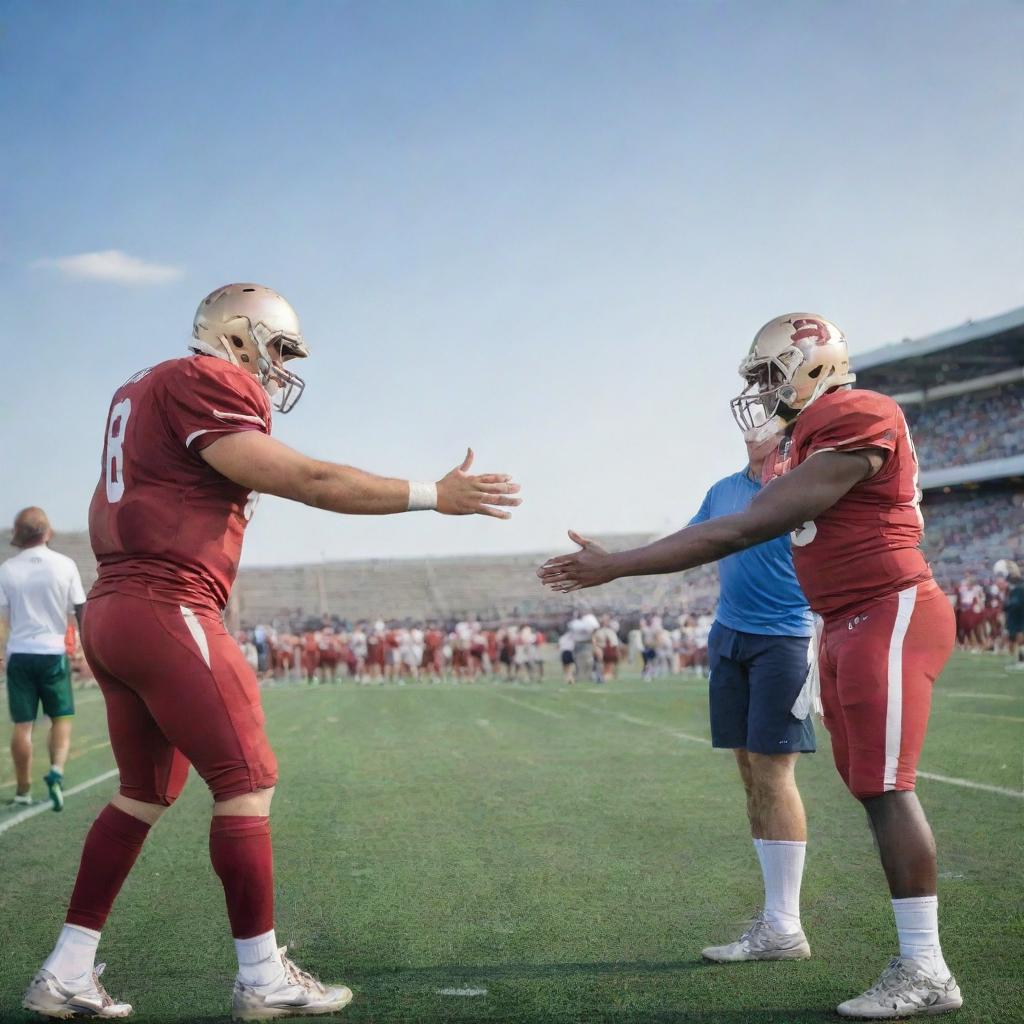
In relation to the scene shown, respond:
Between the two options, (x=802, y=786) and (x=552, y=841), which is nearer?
(x=552, y=841)

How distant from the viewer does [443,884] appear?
17.2 feet

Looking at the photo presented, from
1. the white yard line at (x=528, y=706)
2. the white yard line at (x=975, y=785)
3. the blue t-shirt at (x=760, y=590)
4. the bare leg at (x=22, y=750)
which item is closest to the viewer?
the blue t-shirt at (x=760, y=590)

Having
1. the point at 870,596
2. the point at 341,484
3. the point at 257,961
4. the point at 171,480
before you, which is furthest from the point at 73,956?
the point at 870,596

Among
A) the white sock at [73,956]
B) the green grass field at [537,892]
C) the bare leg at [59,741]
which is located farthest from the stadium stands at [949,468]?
the white sock at [73,956]

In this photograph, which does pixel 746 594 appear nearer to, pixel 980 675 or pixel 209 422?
pixel 209 422

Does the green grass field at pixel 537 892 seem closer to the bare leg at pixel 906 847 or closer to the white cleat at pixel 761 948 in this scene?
the white cleat at pixel 761 948

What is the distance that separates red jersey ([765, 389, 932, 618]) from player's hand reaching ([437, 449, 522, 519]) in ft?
3.03

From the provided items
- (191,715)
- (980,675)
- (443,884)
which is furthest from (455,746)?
(980,675)

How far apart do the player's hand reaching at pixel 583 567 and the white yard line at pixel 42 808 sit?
4.79 meters

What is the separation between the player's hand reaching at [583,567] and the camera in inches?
135

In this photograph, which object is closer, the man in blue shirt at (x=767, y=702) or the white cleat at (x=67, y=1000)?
the white cleat at (x=67, y=1000)

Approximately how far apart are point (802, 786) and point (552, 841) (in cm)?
241

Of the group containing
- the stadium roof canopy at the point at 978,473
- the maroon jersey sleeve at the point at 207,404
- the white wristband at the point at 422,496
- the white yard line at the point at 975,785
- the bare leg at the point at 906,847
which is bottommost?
the white yard line at the point at 975,785

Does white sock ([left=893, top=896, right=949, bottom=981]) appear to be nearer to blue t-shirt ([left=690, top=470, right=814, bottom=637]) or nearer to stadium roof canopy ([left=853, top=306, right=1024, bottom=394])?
blue t-shirt ([left=690, top=470, right=814, bottom=637])
